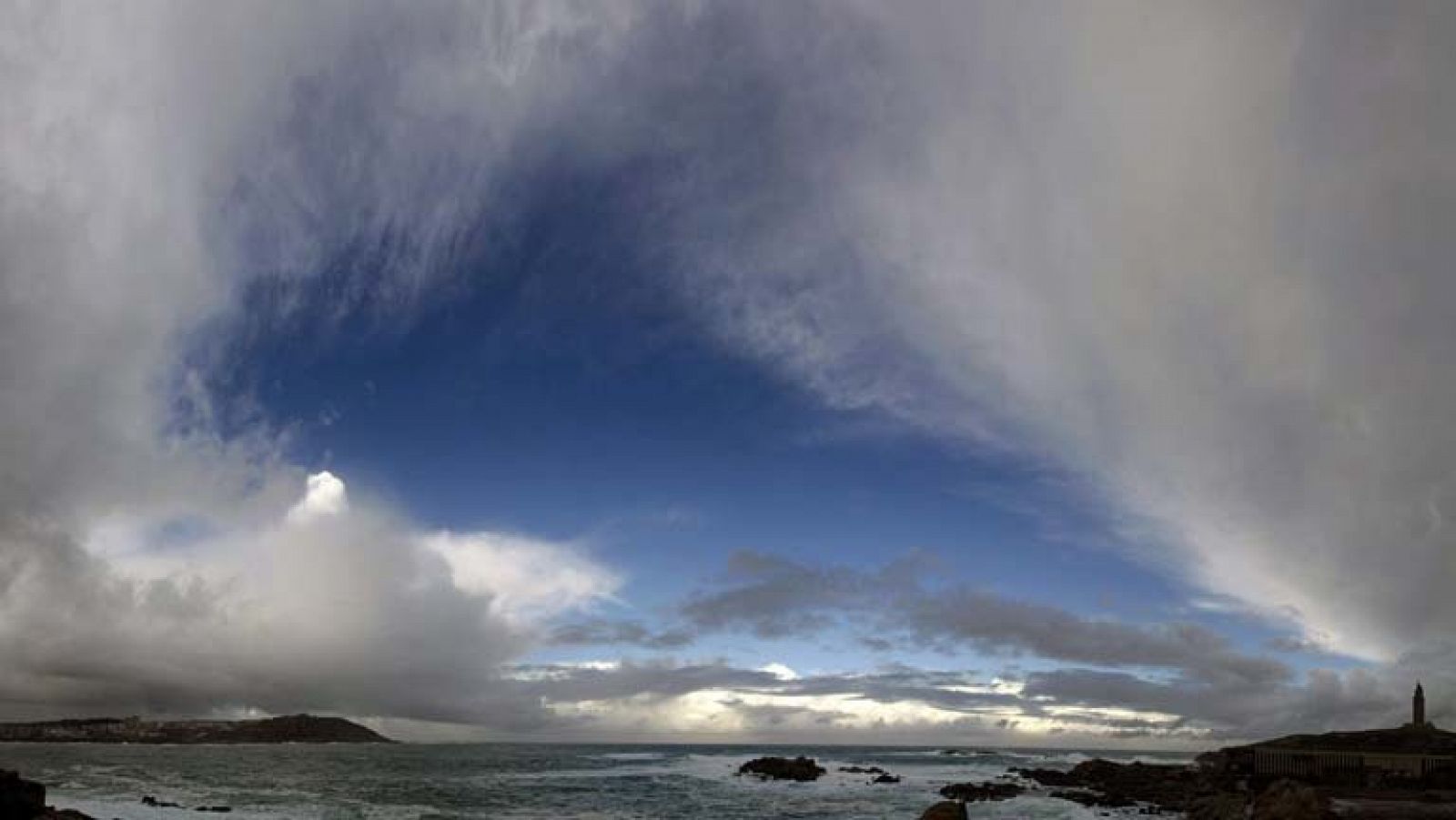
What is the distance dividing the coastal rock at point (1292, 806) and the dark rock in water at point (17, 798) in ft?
172

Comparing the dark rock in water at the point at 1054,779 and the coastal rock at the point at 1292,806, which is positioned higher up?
the coastal rock at the point at 1292,806

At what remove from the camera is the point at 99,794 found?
66.9 meters

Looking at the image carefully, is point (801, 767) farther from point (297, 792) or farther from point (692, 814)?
point (297, 792)

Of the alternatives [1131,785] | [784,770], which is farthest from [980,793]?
[784,770]

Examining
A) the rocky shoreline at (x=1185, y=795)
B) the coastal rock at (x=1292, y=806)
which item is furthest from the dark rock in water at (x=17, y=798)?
the coastal rock at (x=1292, y=806)

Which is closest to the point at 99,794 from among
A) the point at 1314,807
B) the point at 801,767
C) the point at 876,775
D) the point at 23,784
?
the point at 23,784

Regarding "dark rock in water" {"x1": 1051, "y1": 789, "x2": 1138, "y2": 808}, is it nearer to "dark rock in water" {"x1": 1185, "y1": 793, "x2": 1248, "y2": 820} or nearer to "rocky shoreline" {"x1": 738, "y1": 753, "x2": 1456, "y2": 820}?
"rocky shoreline" {"x1": 738, "y1": 753, "x2": 1456, "y2": 820}

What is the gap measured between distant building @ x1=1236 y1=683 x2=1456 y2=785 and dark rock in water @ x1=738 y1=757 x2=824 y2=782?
42324 mm

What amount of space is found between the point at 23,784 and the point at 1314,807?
180 feet

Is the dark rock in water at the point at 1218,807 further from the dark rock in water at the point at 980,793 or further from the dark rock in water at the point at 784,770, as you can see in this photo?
the dark rock in water at the point at 784,770

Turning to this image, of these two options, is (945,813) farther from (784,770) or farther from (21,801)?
(784,770)

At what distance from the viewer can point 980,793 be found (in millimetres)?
71375

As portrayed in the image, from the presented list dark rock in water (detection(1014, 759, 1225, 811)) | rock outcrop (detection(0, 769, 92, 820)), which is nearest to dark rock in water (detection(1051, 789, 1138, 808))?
dark rock in water (detection(1014, 759, 1225, 811))

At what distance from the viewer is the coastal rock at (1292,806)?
34.6 m
